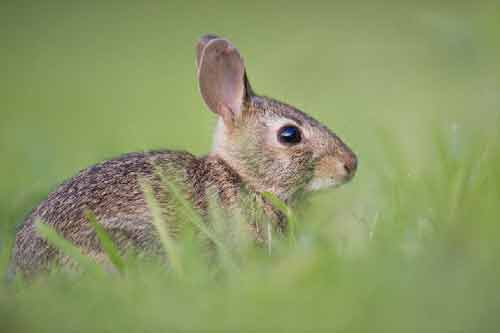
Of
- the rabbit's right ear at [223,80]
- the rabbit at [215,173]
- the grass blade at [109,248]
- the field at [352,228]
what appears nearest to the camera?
the field at [352,228]

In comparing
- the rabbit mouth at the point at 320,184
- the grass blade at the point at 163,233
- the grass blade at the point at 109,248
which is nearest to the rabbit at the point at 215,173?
the rabbit mouth at the point at 320,184

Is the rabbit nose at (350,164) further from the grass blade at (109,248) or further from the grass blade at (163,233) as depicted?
the grass blade at (109,248)

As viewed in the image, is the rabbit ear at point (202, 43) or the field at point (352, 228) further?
the rabbit ear at point (202, 43)

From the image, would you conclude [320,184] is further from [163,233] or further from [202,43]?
[163,233]

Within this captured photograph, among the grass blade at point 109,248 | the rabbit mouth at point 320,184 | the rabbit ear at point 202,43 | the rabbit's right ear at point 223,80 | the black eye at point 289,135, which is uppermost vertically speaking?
the rabbit ear at point 202,43

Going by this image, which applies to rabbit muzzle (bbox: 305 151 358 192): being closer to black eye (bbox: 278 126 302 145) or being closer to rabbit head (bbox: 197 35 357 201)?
rabbit head (bbox: 197 35 357 201)

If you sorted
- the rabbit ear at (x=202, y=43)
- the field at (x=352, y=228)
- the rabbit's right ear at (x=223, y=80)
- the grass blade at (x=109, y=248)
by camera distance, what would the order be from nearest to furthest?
the field at (x=352, y=228) < the grass blade at (x=109, y=248) < the rabbit's right ear at (x=223, y=80) < the rabbit ear at (x=202, y=43)

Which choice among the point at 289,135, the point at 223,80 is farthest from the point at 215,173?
the point at 223,80

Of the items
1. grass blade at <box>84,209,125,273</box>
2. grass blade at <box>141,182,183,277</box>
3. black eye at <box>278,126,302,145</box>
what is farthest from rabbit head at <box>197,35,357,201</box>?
grass blade at <box>84,209,125,273</box>

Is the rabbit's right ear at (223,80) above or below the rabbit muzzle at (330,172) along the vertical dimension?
above
